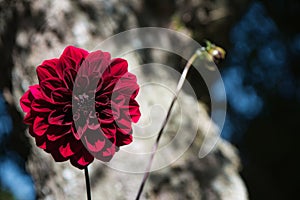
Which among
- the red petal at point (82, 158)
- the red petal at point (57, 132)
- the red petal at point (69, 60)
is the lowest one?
the red petal at point (82, 158)

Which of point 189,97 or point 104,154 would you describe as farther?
point 189,97

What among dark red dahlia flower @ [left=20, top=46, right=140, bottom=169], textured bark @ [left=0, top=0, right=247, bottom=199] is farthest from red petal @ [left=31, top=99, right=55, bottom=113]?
textured bark @ [left=0, top=0, right=247, bottom=199]

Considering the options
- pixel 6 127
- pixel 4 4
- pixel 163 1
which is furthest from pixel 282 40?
pixel 4 4

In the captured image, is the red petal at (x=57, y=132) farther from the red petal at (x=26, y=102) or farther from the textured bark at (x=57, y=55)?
the textured bark at (x=57, y=55)

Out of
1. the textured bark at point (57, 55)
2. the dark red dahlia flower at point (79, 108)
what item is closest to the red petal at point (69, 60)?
the dark red dahlia flower at point (79, 108)

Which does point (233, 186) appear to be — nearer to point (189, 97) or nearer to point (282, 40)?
point (189, 97)

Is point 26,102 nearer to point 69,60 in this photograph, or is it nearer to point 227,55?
point 69,60

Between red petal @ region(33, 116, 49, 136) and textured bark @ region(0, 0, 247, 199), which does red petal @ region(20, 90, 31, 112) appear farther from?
textured bark @ region(0, 0, 247, 199)
